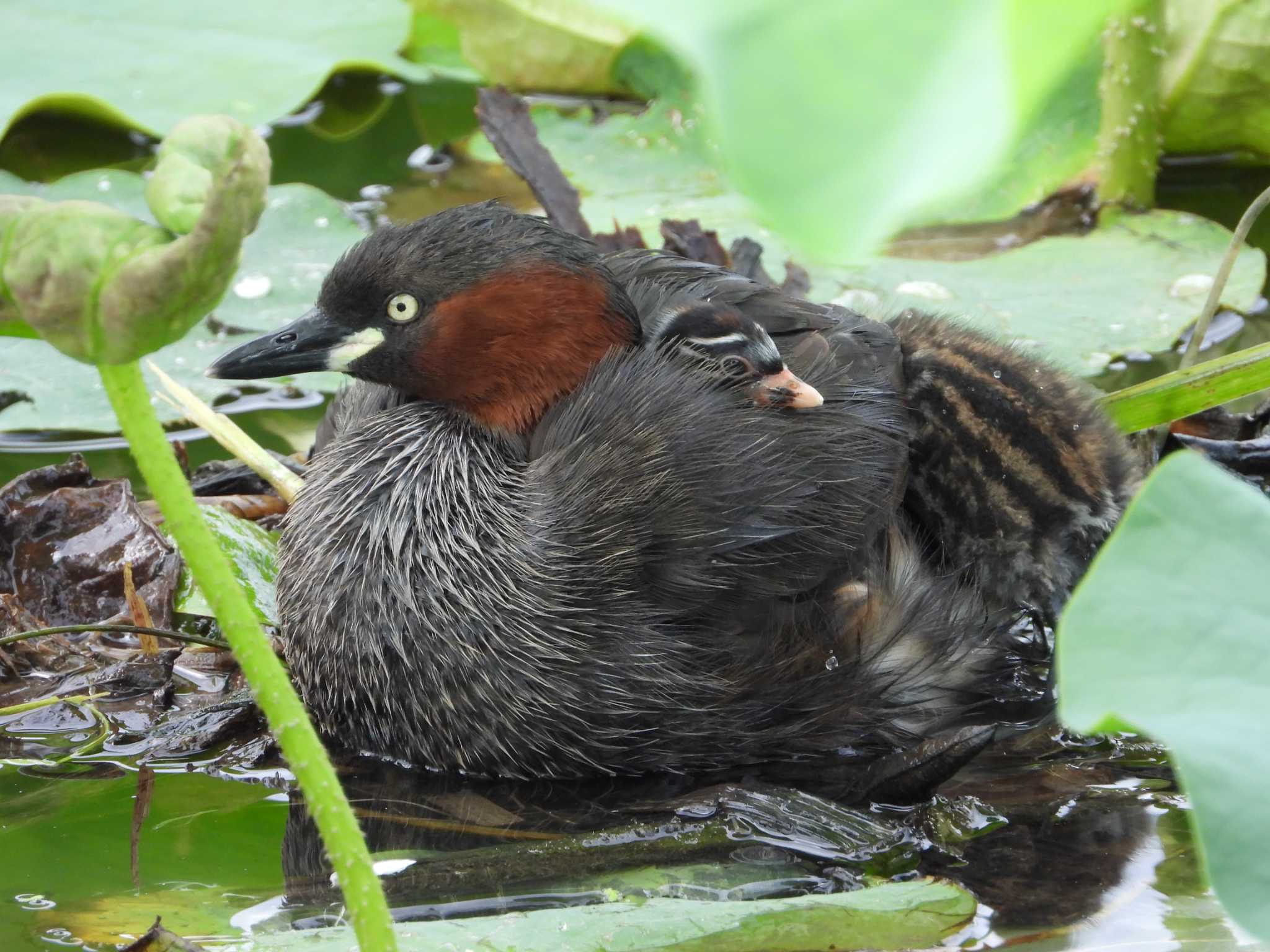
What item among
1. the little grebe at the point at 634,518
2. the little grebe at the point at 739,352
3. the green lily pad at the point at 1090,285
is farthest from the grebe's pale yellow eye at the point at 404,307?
the green lily pad at the point at 1090,285

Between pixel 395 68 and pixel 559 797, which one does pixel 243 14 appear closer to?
pixel 395 68

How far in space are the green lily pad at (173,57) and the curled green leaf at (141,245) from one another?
13.9 ft

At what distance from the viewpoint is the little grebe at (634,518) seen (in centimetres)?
278

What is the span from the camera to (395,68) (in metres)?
6.36

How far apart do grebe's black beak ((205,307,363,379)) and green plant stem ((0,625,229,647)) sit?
1.85ft

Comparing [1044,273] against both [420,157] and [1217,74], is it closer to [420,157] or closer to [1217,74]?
[1217,74]

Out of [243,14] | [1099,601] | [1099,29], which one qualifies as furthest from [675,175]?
[1099,29]

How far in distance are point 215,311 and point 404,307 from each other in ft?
3.38

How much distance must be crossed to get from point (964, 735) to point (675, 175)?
3231 mm

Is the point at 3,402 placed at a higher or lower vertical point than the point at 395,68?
lower

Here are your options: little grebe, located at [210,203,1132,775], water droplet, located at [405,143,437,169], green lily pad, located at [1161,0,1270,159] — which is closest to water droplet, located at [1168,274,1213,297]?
green lily pad, located at [1161,0,1270,159]

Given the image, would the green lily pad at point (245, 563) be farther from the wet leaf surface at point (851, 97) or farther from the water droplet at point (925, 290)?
the wet leaf surface at point (851, 97)

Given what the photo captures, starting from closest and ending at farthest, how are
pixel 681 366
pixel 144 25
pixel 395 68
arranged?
pixel 681 366 → pixel 144 25 → pixel 395 68

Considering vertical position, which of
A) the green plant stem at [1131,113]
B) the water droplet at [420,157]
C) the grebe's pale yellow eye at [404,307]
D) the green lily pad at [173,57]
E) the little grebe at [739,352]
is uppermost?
the green lily pad at [173,57]
